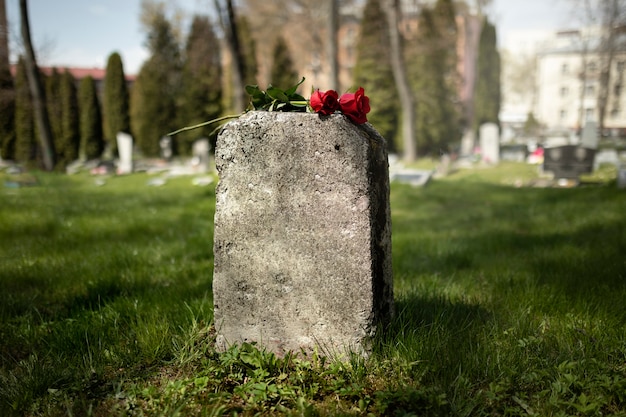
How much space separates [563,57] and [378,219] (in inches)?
2315

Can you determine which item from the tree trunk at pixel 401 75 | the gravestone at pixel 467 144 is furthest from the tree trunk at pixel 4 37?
the gravestone at pixel 467 144

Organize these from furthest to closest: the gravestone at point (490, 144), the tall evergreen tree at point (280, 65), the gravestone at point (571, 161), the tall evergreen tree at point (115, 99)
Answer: the tall evergreen tree at point (115, 99) < the tall evergreen tree at point (280, 65) < the gravestone at point (490, 144) < the gravestone at point (571, 161)

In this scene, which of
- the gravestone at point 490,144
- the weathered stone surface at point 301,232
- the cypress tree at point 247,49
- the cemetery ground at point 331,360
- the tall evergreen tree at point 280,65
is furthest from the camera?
the cypress tree at point 247,49

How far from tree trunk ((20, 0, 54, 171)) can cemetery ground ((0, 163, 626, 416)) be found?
12317 millimetres

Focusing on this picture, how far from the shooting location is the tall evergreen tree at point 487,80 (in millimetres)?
28625

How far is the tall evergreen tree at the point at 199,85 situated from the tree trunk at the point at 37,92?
26.4 ft

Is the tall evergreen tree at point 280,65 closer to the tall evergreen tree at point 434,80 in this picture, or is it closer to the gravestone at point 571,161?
the tall evergreen tree at point 434,80

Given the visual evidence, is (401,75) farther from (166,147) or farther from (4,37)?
(4,37)

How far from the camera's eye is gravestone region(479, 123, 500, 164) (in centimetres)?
1947

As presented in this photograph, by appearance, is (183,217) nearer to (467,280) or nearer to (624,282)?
(467,280)

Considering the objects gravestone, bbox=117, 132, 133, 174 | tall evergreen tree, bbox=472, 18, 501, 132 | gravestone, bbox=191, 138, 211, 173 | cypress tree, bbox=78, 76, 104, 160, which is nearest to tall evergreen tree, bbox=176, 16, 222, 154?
cypress tree, bbox=78, 76, 104, 160

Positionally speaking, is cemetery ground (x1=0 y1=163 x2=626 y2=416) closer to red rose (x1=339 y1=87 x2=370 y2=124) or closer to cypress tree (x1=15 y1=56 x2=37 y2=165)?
red rose (x1=339 y1=87 x2=370 y2=124)

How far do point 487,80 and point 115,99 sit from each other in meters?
19.8

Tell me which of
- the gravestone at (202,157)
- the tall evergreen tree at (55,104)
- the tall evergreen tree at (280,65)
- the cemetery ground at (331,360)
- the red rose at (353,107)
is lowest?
the cemetery ground at (331,360)
